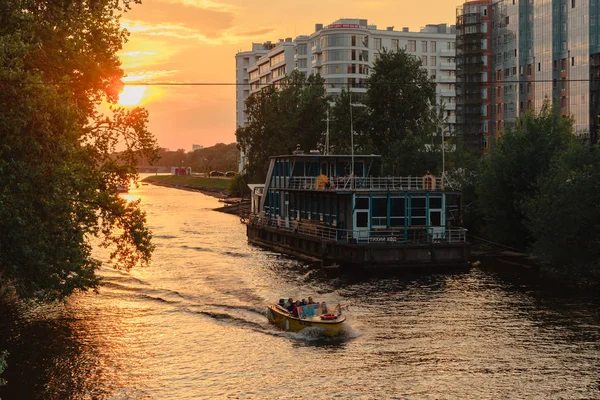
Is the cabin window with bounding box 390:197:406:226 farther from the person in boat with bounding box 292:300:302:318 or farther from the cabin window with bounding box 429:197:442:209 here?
the person in boat with bounding box 292:300:302:318

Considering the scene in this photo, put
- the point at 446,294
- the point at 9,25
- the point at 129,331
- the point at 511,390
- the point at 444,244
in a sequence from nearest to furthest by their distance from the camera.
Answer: the point at 9,25 < the point at 511,390 < the point at 129,331 < the point at 446,294 < the point at 444,244

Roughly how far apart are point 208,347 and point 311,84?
98321 millimetres

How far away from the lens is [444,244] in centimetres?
6806

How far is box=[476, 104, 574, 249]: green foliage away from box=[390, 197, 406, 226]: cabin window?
11169mm

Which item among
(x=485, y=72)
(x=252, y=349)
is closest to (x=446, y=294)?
(x=252, y=349)

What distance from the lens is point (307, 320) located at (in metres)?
44.0

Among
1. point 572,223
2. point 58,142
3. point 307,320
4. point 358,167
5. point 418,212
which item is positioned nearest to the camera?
point 58,142

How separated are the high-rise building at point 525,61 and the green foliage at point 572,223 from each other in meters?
71.0

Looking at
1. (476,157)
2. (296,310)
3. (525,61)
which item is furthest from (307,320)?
(525,61)

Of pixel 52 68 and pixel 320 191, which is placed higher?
pixel 52 68

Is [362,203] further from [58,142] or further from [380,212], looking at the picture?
[58,142]

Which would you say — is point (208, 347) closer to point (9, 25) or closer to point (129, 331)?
point (129, 331)

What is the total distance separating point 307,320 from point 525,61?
131830 mm

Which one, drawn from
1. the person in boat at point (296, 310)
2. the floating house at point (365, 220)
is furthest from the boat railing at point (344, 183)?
the person in boat at point (296, 310)
